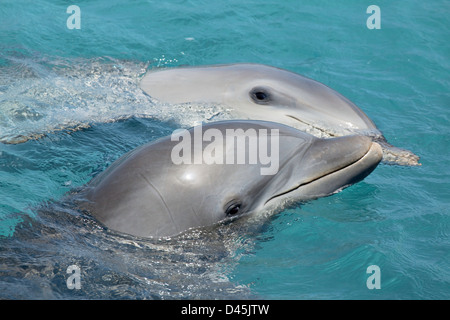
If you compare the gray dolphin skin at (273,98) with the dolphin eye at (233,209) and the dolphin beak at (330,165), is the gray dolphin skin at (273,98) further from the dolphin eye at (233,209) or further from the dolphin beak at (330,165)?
the dolphin eye at (233,209)

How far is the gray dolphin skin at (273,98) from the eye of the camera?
8422 millimetres

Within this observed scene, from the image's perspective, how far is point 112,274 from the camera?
220 inches

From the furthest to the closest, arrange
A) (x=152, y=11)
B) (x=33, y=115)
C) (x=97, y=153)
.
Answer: (x=152, y=11) < (x=33, y=115) < (x=97, y=153)

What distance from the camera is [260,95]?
8.84 meters

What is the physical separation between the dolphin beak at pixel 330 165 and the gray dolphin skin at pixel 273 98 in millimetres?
1598

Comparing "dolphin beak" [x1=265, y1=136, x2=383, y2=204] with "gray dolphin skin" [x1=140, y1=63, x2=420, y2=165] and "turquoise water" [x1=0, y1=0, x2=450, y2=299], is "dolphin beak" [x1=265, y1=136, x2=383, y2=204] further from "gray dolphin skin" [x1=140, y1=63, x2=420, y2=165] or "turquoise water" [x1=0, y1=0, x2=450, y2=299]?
"gray dolphin skin" [x1=140, y1=63, x2=420, y2=165]

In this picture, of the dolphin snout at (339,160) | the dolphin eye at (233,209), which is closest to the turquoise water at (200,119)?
the dolphin eye at (233,209)

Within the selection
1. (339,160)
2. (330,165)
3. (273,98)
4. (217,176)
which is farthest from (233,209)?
(273,98)

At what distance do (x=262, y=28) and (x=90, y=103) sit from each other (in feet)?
18.7

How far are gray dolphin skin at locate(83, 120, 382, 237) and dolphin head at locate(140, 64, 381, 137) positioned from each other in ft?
5.82

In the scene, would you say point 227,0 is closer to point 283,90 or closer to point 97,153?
point 283,90

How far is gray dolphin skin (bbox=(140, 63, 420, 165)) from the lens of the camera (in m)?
8.42

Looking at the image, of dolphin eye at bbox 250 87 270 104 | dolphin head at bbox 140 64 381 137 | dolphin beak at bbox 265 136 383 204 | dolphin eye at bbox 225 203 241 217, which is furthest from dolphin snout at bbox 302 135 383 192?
dolphin eye at bbox 250 87 270 104
